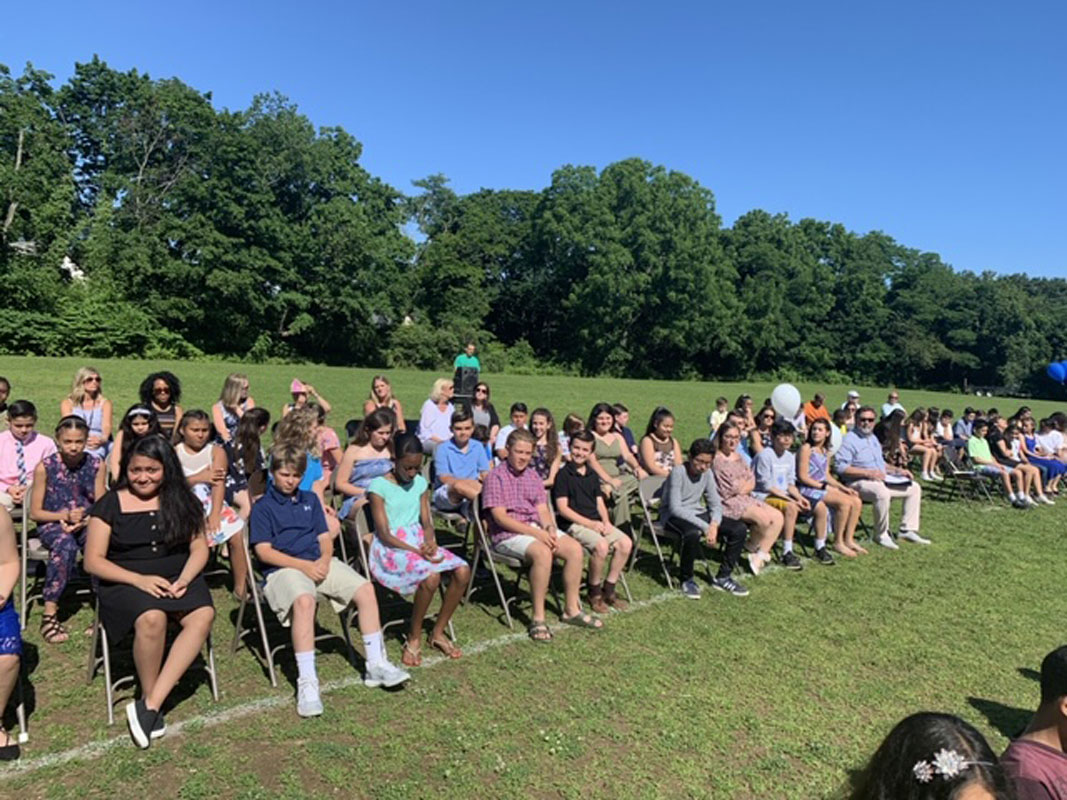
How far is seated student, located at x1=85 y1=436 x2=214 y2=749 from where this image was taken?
3.71m

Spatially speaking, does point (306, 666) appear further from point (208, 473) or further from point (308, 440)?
point (208, 473)

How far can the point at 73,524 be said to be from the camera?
500 cm

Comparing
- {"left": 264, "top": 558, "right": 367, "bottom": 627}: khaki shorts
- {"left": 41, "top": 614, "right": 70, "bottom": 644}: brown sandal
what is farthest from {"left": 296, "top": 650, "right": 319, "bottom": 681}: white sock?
{"left": 41, "top": 614, "right": 70, "bottom": 644}: brown sandal

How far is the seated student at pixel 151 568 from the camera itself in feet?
12.2

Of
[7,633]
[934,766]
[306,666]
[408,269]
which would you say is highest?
[408,269]

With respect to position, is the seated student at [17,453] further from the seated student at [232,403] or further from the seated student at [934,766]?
the seated student at [934,766]

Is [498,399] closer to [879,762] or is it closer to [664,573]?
[664,573]

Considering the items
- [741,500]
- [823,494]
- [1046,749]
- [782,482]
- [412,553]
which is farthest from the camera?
[823,494]

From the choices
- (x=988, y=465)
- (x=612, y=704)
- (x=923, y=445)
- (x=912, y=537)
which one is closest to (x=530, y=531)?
(x=612, y=704)

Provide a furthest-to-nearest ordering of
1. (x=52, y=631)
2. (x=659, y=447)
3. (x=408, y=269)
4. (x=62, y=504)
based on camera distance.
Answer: (x=408, y=269)
(x=659, y=447)
(x=62, y=504)
(x=52, y=631)

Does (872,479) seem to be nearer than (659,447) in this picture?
No

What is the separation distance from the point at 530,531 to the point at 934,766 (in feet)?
12.7

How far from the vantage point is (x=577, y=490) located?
20.2 feet

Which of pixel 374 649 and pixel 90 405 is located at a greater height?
pixel 90 405
